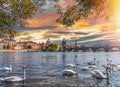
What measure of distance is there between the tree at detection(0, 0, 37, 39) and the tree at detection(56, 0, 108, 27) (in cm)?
221

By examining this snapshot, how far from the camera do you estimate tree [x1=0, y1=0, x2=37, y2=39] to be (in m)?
17.2

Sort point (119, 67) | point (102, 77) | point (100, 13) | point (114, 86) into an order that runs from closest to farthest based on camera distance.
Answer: point (100, 13) → point (114, 86) → point (102, 77) → point (119, 67)

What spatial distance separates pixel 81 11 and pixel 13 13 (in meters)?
4.07

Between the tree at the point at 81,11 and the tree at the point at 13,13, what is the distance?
2.21 m

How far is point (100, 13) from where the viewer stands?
15281 mm

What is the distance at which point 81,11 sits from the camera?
52.6 feet

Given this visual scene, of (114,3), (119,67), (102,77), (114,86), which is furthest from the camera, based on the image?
(119,67)

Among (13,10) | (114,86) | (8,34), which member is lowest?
(114,86)

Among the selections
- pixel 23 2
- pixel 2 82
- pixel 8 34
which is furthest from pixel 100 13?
pixel 2 82

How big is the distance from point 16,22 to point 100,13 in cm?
537

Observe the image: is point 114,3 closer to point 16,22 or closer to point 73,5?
point 73,5

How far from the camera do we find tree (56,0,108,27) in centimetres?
1493

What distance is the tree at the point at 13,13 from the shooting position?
56.6ft

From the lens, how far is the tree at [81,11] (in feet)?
49.0
